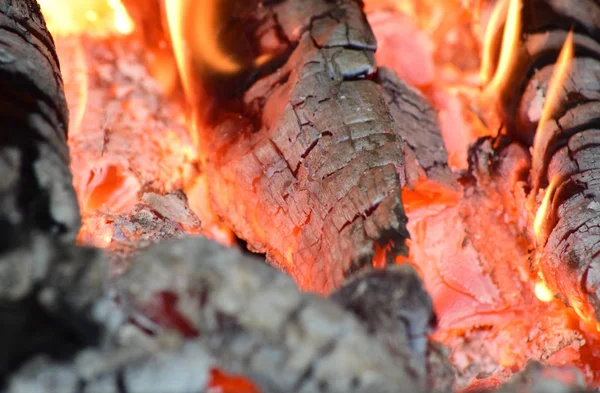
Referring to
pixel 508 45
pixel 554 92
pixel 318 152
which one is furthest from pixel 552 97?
pixel 318 152

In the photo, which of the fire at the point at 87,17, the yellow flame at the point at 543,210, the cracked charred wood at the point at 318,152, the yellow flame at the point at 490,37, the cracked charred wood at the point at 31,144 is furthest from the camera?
the yellow flame at the point at 490,37

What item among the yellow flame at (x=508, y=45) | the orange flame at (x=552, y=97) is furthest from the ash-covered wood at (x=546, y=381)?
the yellow flame at (x=508, y=45)

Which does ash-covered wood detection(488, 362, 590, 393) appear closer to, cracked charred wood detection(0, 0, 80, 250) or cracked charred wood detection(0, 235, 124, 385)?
cracked charred wood detection(0, 235, 124, 385)

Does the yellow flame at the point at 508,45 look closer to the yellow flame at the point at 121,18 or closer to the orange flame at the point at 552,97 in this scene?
the orange flame at the point at 552,97

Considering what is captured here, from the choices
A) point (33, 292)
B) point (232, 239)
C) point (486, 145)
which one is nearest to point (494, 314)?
point (486, 145)

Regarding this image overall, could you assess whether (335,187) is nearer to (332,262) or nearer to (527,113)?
(332,262)

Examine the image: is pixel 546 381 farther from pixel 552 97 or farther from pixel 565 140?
pixel 552 97
